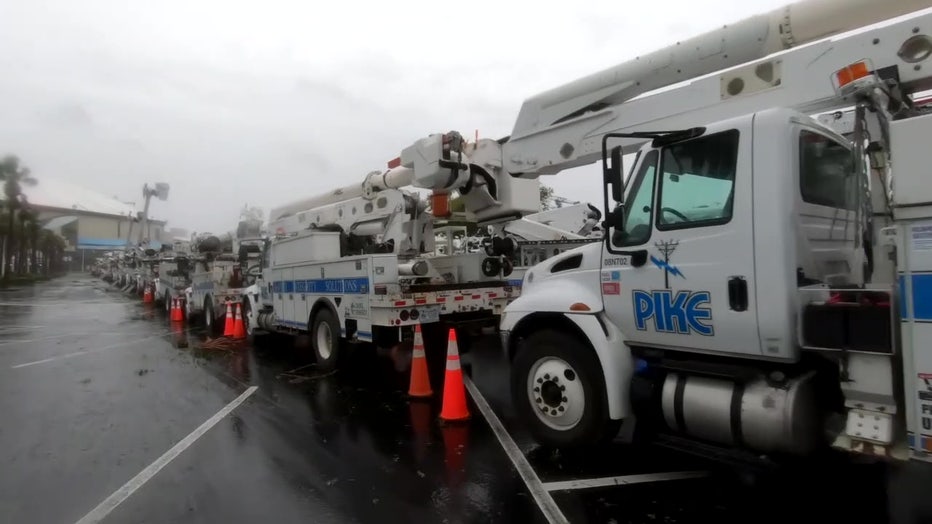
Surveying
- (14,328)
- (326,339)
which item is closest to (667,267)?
(326,339)

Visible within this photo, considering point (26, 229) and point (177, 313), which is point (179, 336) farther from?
point (26, 229)

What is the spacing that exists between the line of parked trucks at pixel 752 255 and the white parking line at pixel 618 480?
12.2 inches

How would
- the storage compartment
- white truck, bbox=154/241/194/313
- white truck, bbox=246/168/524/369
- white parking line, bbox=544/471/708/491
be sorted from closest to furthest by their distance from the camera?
the storage compartment
white parking line, bbox=544/471/708/491
white truck, bbox=246/168/524/369
white truck, bbox=154/241/194/313

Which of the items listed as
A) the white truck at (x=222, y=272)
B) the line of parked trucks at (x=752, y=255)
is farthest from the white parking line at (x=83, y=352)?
the line of parked trucks at (x=752, y=255)

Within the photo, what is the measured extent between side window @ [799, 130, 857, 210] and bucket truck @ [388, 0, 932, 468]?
0.6 inches

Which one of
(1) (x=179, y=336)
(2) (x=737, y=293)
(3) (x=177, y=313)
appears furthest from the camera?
(3) (x=177, y=313)

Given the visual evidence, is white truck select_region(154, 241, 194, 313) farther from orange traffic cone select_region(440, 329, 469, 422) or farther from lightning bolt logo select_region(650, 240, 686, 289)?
lightning bolt logo select_region(650, 240, 686, 289)

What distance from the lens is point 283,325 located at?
1073cm

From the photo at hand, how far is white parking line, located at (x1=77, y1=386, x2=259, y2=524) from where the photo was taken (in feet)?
12.7

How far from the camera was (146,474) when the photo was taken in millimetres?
4570

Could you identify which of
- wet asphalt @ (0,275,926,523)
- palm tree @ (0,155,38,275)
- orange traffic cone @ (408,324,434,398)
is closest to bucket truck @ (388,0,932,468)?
wet asphalt @ (0,275,926,523)

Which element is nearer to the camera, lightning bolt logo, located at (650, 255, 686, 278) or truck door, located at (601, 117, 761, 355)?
truck door, located at (601, 117, 761, 355)

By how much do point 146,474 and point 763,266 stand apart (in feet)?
16.1

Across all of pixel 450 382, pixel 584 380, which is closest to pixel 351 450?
pixel 450 382
